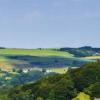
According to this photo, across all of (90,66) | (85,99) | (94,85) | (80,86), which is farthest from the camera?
(90,66)

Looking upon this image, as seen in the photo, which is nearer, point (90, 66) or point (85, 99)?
point (85, 99)

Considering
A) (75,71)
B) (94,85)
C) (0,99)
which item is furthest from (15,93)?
(94,85)

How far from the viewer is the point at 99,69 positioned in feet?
541

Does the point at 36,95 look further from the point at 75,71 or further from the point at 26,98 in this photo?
the point at 75,71

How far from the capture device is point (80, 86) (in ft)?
522

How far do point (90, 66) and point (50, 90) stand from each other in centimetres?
2116

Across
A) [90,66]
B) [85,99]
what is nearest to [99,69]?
[90,66]

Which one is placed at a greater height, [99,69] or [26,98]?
[99,69]

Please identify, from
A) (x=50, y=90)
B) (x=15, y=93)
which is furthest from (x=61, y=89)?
(x=15, y=93)

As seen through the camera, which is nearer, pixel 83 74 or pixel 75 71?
pixel 83 74

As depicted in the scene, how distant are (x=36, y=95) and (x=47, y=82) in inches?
540

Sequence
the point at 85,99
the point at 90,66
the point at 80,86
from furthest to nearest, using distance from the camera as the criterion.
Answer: the point at 90,66
the point at 80,86
the point at 85,99

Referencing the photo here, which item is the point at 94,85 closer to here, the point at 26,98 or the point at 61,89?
the point at 61,89

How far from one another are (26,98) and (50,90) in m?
9.16
